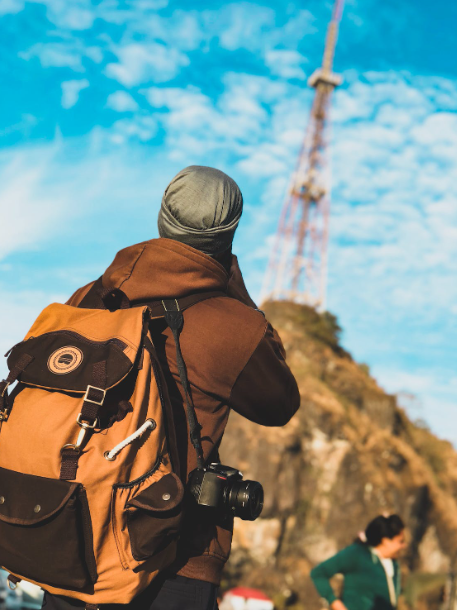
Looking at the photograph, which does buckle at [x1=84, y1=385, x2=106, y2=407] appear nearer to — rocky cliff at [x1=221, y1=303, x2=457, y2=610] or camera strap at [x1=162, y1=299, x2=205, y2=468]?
camera strap at [x1=162, y1=299, x2=205, y2=468]

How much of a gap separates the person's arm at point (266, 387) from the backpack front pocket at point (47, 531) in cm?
58

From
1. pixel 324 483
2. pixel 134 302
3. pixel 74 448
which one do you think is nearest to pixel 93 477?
pixel 74 448

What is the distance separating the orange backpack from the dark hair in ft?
10.1

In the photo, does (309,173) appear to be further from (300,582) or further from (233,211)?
(233,211)

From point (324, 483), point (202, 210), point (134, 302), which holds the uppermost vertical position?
point (324, 483)

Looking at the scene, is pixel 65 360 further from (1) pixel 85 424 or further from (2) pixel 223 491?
(2) pixel 223 491

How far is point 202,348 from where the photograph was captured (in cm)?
186

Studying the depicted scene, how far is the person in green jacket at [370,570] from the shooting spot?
4.16 m

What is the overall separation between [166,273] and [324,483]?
61.6 feet

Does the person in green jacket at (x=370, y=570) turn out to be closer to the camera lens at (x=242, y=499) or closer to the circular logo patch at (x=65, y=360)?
the camera lens at (x=242, y=499)

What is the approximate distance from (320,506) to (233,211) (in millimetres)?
18718

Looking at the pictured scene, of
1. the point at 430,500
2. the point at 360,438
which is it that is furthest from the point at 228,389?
the point at 430,500

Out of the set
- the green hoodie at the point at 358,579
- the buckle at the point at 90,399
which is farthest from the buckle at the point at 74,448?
the green hoodie at the point at 358,579

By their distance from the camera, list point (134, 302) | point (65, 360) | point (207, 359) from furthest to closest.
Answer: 1. point (134, 302)
2. point (207, 359)
3. point (65, 360)
